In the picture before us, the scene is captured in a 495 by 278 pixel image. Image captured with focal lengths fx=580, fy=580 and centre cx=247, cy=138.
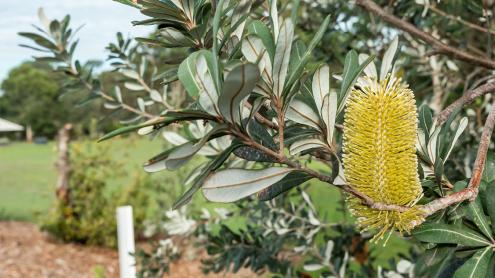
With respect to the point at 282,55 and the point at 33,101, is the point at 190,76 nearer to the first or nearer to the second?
the point at 282,55

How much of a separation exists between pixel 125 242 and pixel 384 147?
2211mm

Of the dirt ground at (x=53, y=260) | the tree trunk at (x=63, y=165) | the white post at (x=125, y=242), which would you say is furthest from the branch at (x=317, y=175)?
the tree trunk at (x=63, y=165)

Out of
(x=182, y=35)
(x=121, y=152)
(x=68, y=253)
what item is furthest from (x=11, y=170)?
(x=182, y=35)

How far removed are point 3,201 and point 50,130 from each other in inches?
1390

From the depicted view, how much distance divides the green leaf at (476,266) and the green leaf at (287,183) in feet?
0.83

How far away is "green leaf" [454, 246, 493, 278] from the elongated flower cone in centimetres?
13

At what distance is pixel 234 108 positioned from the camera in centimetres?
56

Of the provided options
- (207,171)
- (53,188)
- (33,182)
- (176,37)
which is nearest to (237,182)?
(207,171)

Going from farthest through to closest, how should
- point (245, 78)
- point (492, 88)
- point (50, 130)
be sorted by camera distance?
point (50, 130) < point (492, 88) < point (245, 78)

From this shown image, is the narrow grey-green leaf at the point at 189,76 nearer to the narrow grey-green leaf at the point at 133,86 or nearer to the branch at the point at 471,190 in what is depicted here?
the branch at the point at 471,190

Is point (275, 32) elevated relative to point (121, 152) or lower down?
elevated

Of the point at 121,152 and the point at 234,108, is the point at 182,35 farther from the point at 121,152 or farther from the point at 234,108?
the point at 121,152

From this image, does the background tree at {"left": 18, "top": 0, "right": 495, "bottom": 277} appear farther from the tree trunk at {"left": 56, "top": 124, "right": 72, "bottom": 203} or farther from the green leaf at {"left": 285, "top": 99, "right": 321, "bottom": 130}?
the tree trunk at {"left": 56, "top": 124, "right": 72, "bottom": 203}

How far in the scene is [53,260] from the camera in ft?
22.1
